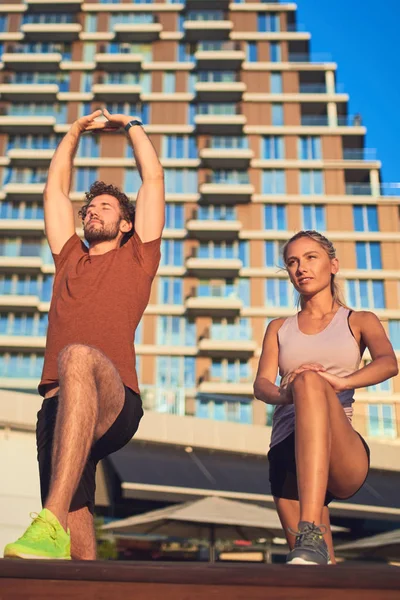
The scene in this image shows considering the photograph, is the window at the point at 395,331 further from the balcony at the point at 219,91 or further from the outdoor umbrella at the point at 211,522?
the outdoor umbrella at the point at 211,522

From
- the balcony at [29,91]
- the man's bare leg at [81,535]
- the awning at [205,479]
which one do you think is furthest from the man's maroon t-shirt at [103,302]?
the balcony at [29,91]

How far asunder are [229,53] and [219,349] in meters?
17.6

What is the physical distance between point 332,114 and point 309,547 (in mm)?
40230

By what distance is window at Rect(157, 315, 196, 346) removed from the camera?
35.6 metres

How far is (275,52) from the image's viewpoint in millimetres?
41750

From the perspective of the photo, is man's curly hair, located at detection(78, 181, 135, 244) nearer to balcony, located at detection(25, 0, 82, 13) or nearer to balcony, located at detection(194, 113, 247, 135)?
balcony, located at detection(194, 113, 247, 135)

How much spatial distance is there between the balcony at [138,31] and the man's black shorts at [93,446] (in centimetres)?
4256

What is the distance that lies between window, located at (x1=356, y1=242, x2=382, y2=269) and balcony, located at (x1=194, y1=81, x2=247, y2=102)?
11.0 meters

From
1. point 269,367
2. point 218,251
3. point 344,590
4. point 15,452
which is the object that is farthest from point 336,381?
point 218,251

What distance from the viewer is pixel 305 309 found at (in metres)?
2.76

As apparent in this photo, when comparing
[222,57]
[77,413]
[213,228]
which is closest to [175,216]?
[213,228]

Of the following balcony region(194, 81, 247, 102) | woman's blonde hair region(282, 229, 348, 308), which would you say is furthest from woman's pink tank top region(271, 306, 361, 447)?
balcony region(194, 81, 247, 102)

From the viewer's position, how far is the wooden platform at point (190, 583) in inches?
45.3

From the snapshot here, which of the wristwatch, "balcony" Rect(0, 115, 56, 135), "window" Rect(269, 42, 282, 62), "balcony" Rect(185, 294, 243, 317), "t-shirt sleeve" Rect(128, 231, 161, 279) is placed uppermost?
"window" Rect(269, 42, 282, 62)
